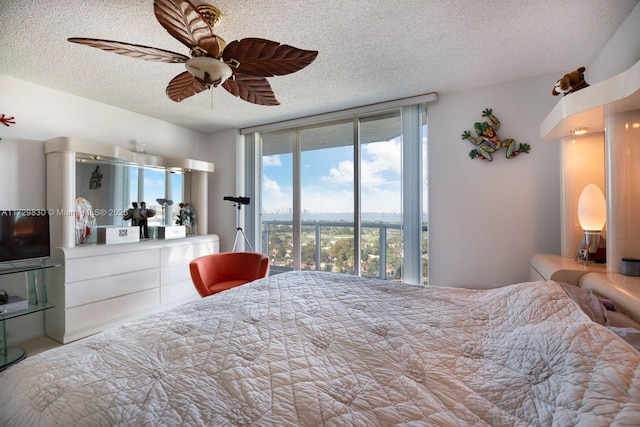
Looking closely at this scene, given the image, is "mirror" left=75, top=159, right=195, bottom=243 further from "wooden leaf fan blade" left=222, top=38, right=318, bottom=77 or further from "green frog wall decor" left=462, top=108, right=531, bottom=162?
"green frog wall decor" left=462, top=108, right=531, bottom=162

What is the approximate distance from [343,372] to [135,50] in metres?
1.88

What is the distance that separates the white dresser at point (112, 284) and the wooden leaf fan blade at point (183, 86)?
6.08 ft

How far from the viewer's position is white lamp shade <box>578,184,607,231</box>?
6.00ft

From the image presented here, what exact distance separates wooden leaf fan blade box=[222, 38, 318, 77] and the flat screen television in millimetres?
2429

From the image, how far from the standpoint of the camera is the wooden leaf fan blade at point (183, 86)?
1.84 m

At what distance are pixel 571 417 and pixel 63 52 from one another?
3.42 metres

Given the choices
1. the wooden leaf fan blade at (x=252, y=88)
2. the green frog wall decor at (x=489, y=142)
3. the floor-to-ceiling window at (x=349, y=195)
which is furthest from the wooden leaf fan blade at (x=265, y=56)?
the green frog wall decor at (x=489, y=142)

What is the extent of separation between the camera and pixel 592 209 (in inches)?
72.6

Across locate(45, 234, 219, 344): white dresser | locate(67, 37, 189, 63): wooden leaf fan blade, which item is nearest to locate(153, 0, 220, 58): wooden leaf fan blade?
locate(67, 37, 189, 63): wooden leaf fan blade

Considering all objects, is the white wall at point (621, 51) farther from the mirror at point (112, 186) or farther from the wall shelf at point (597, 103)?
the mirror at point (112, 186)

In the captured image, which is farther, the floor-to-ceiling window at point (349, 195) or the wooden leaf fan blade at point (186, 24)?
the floor-to-ceiling window at point (349, 195)

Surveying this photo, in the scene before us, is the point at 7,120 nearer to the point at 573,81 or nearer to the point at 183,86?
the point at 183,86

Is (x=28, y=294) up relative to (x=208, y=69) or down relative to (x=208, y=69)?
down

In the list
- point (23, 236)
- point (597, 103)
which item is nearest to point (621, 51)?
point (597, 103)
